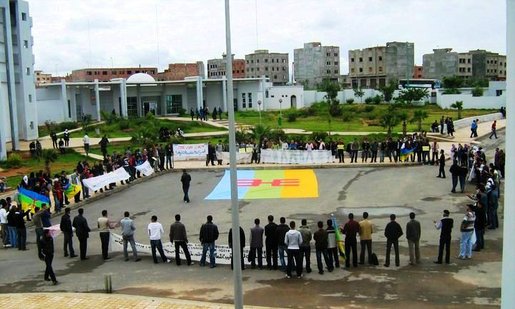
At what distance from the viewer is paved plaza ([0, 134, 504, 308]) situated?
43.0 ft

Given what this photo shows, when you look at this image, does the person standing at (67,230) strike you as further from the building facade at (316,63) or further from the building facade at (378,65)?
the building facade at (316,63)

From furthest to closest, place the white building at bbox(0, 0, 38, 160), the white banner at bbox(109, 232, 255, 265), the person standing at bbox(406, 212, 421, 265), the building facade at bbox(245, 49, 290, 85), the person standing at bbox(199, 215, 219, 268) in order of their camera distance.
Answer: the building facade at bbox(245, 49, 290, 85) → the white building at bbox(0, 0, 38, 160) → the white banner at bbox(109, 232, 255, 265) → the person standing at bbox(199, 215, 219, 268) → the person standing at bbox(406, 212, 421, 265)

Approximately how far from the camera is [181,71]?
126250mm

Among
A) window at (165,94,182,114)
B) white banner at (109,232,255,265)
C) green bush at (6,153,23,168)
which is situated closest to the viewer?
white banner at (109,232,255,265)

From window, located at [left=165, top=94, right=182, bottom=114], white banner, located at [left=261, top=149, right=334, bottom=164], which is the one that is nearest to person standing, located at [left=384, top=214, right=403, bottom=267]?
white banner, located at [left=261, top=149, right=334, bottom=164]

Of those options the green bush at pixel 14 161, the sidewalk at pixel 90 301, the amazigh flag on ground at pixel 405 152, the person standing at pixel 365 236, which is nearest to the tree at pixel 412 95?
the amazigh flag on ground at pixel 405 152

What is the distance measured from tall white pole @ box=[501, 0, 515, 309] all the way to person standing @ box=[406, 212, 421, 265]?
7120 millimetres

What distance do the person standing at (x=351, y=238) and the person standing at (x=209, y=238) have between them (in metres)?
3.36

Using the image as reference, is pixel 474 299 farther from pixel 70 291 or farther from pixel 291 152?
pixel 291 152

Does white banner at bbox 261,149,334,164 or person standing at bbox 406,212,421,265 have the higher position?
white banner at bbox 261,149,334,164

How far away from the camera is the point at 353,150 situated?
112ft

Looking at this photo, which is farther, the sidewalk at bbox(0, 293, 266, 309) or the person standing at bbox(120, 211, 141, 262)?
the person standing at bbox(120, 211, 141, 262)

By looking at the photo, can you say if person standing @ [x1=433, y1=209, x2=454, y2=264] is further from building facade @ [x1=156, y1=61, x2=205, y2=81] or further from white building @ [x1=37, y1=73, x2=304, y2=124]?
building facade @ [x1=156, y1=61, x2=205, y2=81]

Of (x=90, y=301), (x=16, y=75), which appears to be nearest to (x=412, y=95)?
(x=16, y=75)
